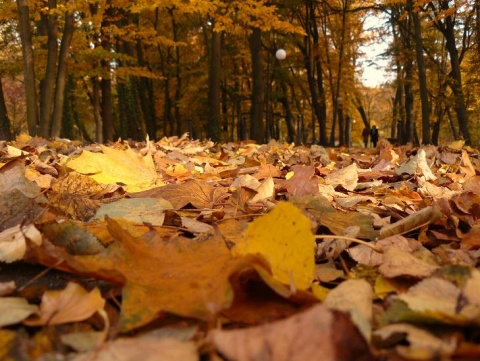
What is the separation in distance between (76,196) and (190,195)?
31cm

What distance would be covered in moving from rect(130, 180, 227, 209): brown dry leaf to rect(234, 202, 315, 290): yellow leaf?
0.62 meters

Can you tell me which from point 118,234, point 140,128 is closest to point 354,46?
point 140,128

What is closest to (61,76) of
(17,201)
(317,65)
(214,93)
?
(214,93)

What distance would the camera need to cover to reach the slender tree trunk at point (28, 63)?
6934 millimetres

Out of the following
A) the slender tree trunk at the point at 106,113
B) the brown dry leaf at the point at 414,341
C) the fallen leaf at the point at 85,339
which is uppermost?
the slender tree trunk at the point at 106,113

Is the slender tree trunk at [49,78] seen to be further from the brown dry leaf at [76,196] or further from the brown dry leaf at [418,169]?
the brown dry leaf at [76,196]

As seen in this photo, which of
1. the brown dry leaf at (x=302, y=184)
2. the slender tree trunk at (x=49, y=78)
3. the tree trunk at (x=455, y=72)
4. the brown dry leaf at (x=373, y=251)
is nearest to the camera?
the brown dry leaf at (x=373, y=251)

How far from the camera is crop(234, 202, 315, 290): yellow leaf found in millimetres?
656

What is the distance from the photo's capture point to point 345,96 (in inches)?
775

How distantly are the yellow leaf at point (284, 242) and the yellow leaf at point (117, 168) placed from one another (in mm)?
936

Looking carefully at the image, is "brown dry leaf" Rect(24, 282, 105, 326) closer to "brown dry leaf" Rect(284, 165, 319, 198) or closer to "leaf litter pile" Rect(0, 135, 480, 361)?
"leaf litter pile" Rect(0, 135, 480, 361)

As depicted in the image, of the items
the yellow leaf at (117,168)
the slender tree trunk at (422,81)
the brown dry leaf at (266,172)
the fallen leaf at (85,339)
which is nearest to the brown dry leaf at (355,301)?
the fallen leaf at (85,339)

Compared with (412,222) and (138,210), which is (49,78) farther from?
(412,222)

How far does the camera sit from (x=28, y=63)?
720 centimetres
